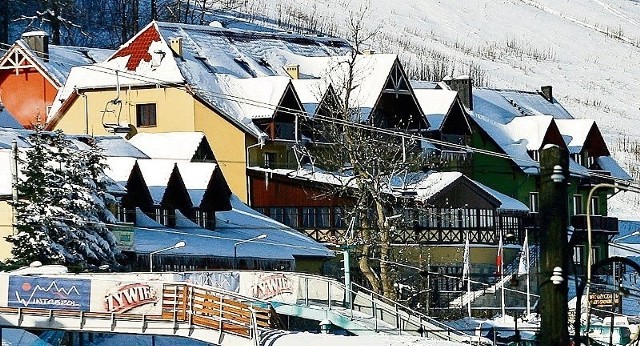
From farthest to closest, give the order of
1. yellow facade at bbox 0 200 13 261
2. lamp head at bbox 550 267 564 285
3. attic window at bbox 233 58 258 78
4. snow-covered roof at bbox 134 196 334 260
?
attic window at bbox 233 58 258 78, snow-covered roof at bbox 134 196 334 260, yellow facade at bbox 0 200 13 261, lamp head at bbox 550 267 564 285

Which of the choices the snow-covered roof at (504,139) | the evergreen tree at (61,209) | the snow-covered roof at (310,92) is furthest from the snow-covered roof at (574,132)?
the evergreen tree at (61,209)

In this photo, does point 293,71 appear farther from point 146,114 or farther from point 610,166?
point 610,166

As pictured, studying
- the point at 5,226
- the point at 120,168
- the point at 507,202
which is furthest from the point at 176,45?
the point at 5,226

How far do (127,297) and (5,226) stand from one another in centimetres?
874

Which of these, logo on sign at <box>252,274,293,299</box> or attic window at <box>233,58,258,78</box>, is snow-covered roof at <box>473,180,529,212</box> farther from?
logo on sign at <box>252,274,293,299</box>

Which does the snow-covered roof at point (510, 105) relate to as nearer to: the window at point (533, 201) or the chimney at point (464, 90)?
the chimney at point (464, 90)

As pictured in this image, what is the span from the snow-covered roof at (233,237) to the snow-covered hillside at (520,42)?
165 feet

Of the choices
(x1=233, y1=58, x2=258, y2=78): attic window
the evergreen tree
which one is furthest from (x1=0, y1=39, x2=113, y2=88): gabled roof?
the evergreen tree

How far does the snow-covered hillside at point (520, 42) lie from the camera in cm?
12681

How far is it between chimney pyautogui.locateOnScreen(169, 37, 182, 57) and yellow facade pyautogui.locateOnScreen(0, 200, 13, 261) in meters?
20.7

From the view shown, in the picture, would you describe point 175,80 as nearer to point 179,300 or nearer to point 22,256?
point 22,256

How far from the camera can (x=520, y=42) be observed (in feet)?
497

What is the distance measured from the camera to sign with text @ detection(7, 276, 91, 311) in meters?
38.0

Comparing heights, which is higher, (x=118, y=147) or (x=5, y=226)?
(x=118, y=147)
